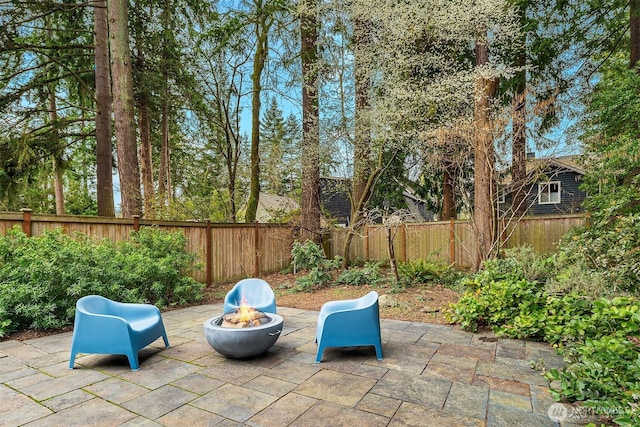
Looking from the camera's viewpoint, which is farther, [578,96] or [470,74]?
[578,96]

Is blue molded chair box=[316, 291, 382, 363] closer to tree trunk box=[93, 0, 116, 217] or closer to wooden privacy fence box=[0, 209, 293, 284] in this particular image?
wooden privacy fence box=[0, 209, 293, 284]

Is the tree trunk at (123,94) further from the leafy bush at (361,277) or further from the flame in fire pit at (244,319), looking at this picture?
the flame in fire pit at (244,319)

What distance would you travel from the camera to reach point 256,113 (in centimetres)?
1016

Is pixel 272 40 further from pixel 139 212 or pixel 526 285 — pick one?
pixel 526 285

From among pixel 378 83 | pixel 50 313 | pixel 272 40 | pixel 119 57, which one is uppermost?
pixel 272 40

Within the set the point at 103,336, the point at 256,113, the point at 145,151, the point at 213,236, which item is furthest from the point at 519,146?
the point at 145,151

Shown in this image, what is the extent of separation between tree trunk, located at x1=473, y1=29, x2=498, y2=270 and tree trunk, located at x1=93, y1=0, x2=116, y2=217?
7.24 metres

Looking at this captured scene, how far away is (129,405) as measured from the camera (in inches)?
88.0

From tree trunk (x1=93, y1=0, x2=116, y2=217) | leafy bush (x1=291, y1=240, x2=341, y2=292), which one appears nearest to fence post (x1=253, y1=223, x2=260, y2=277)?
leafy bush (x1=291, y1=240, x2=341, y2=292)

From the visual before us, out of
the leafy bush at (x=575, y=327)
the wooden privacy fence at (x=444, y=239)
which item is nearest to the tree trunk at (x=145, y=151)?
the wooden privacy fence at (x=444, y=239)

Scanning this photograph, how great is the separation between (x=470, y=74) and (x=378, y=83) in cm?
183

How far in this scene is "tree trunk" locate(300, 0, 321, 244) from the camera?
26.3 ft

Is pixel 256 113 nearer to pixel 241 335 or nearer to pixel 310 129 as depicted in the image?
pixel 310 129

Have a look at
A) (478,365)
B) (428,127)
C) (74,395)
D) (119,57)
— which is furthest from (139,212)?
(478,365)
